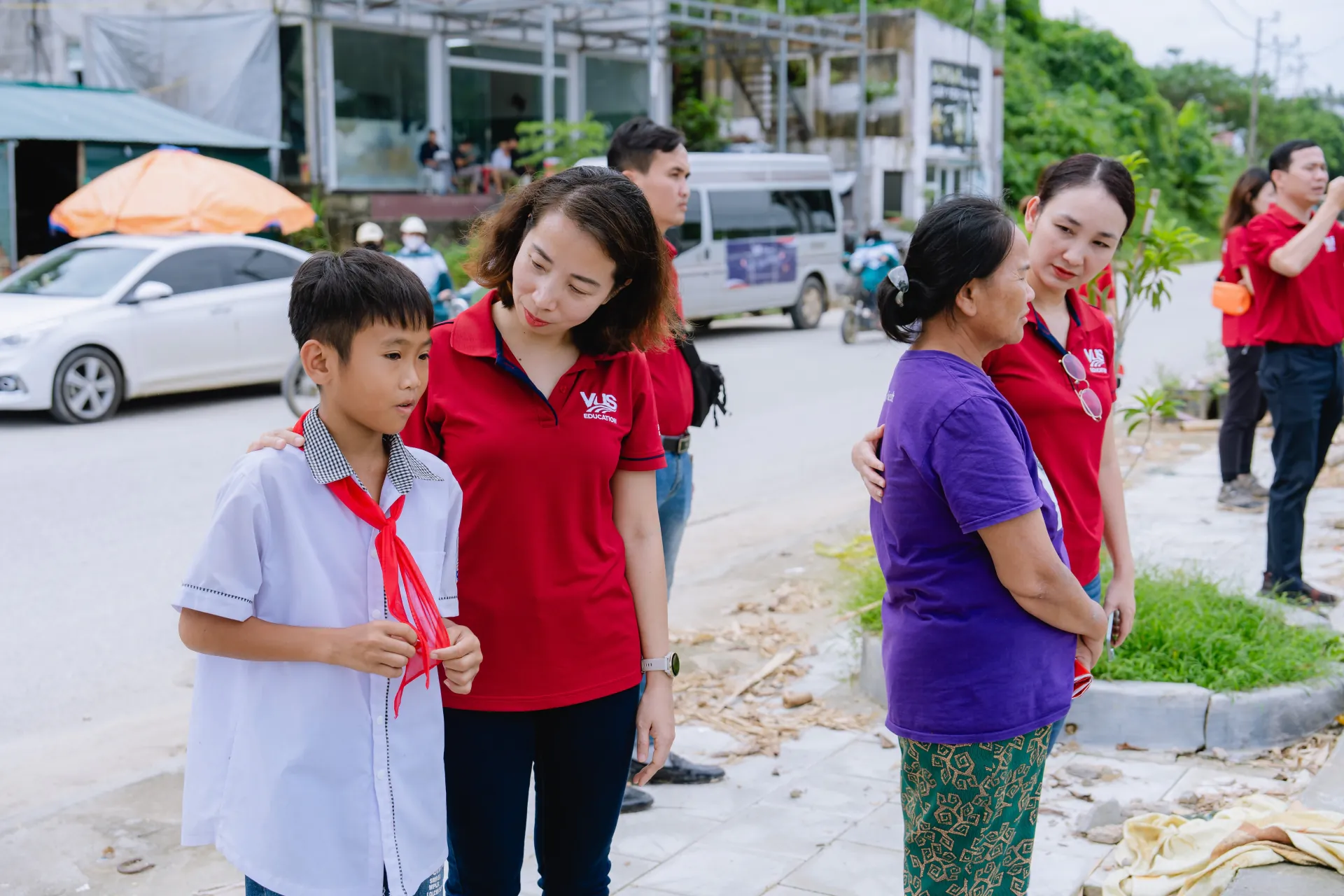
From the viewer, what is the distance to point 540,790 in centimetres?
249

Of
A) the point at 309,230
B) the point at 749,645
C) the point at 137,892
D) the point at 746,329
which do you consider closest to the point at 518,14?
the point at 309,230

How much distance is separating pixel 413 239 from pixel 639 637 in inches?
384

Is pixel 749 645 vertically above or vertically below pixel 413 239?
below

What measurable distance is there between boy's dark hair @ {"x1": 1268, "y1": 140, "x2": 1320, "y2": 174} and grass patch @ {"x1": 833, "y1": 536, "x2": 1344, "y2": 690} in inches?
74.3

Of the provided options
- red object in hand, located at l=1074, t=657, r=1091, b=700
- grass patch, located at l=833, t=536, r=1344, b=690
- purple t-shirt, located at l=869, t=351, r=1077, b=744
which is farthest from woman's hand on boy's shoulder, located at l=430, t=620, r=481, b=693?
grass patch, located at l=833, t=536, r=1344, b=690

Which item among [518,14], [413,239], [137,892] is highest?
[518,14]

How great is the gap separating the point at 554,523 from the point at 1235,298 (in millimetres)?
5322

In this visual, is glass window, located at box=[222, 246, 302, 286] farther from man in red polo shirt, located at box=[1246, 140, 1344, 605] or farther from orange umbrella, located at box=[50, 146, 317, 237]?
man in red polo shirt, located at box=[1246, 140, 1344, 605]

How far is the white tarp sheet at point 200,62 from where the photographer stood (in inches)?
777

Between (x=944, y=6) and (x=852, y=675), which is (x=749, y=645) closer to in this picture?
(x=852, y=675)

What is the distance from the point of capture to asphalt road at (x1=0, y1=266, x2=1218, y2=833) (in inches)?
185

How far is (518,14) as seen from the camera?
23.0m

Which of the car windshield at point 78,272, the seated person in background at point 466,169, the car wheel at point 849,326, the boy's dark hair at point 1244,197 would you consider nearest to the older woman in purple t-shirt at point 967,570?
the boy's dark hair at point 1244,197

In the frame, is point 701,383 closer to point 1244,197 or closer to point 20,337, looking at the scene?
point 1244,197
